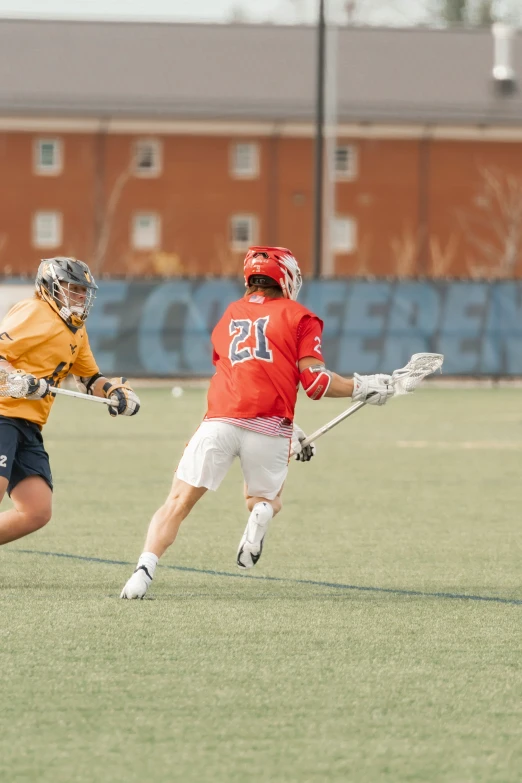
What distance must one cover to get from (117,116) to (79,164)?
2348 millimetres

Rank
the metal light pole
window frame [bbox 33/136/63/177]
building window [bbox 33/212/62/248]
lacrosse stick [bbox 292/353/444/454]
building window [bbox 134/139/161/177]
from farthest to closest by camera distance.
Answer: building window [bbox 33/212/62/248] → building window [bbox 134/139/161/177] → window frame [bbox 33/136/63/177] → the metal light pole → lacrosse stick [bbox 292/353/444/454]

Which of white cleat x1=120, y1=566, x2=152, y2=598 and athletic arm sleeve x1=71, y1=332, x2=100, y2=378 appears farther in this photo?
athletic arm sleeve x1=71, y1=332, x2=100, y2=378

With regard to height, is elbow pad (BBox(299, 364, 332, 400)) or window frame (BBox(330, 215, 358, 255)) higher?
elbow pad (BBox(299, 364, 332, 400))

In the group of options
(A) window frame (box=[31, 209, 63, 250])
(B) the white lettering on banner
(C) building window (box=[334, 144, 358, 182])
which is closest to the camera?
(B) the white lettering on banner

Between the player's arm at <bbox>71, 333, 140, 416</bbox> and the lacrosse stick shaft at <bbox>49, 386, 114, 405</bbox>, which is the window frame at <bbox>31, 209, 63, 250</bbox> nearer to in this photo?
the player's arm at <bbox>71, 333, 140, 416</bbox>

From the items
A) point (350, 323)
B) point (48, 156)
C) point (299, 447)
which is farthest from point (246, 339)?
point (48, 156)

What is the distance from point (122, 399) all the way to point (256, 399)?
2.89ft

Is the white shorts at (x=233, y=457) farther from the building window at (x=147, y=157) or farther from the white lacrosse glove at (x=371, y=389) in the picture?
the building window at (x=147, y=157)

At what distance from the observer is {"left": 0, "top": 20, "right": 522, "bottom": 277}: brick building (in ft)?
185

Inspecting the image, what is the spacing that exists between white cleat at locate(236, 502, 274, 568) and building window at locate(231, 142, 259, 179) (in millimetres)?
50654

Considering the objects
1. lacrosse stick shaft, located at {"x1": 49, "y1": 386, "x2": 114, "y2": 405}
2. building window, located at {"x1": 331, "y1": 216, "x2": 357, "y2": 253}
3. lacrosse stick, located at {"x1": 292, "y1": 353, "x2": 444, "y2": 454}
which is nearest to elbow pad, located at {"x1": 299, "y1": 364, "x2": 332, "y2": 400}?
lacrosse stick, located at {"x1": 292, "y1": 353, "x2": 444, "y2": 454}

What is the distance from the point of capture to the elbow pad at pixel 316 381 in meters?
7.22

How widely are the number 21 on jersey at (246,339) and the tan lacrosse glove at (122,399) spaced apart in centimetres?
72

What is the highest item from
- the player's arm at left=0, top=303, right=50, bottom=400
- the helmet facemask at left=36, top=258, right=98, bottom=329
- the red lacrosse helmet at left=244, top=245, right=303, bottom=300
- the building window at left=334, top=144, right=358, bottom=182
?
the red lacrosse helmet at left=244, top=245, right=303, bottom=300
